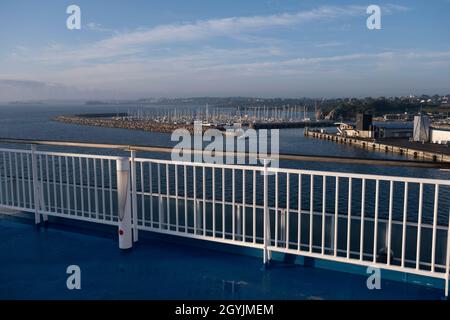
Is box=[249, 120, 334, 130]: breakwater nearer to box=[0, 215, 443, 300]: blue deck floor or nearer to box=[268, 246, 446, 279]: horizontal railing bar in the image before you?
box=[0, 215, 443, 300]: blue deck floor

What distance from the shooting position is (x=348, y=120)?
10750cm

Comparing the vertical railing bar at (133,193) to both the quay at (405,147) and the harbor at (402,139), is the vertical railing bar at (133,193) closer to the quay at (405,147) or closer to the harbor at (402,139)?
the quay at (405,147)

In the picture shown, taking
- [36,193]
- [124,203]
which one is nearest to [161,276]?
[124,203]

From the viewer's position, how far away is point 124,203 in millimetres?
3232

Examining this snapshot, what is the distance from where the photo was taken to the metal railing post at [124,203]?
3.15m

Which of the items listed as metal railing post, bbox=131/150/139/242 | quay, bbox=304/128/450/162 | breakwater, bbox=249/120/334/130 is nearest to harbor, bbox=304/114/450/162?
quay, bbox=304/128/450/162

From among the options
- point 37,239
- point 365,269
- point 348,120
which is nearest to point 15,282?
point 37,239

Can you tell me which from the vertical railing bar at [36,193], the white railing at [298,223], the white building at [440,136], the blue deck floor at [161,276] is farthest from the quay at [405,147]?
the vertical railing bar at [36,193]

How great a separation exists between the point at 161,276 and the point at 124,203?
725 millimetres

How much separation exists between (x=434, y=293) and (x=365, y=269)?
1.45ft

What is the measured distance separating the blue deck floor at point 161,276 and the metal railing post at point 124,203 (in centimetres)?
11

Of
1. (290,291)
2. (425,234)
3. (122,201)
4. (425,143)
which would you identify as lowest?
(425,143)
